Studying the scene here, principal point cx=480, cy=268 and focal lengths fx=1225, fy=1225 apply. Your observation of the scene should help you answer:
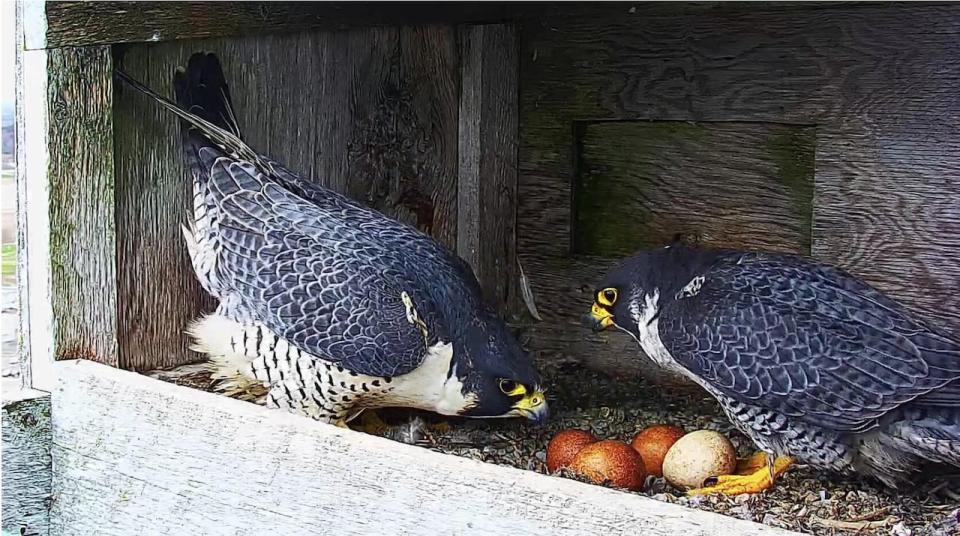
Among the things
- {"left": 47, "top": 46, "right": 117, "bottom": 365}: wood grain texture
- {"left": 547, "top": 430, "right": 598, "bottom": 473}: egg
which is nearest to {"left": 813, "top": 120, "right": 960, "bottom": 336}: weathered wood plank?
{"left": 547, "top": 430, "right": 598, "bottom": 473}: egg

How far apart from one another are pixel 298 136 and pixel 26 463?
122 centimetres

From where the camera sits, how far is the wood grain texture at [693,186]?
3.62 m

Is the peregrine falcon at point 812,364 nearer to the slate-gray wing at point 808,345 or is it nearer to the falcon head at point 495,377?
the slate-gray wing at point 808,345

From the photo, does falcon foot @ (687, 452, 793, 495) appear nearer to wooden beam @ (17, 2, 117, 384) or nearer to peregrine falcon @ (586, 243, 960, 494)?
peregrine falcon @ (586, 243, 960, 494)

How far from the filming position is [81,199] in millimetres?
2943

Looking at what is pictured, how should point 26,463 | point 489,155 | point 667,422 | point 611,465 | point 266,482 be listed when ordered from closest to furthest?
point 266,482, point 26,463, point 611,465, point 667,422, point 489,155

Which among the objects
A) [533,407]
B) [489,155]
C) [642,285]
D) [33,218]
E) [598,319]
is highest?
[489,155]

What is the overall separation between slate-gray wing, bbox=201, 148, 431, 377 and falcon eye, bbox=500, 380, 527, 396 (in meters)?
0.30

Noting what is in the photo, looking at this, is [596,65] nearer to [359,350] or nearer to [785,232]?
[785,232]

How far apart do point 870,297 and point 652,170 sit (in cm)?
107

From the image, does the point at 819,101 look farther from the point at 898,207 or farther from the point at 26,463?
the point at 26,463

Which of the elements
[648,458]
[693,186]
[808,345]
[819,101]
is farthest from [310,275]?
[819,101]

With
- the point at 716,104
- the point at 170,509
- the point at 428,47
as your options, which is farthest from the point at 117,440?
the point at 716,104

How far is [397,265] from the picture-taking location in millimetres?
3084
